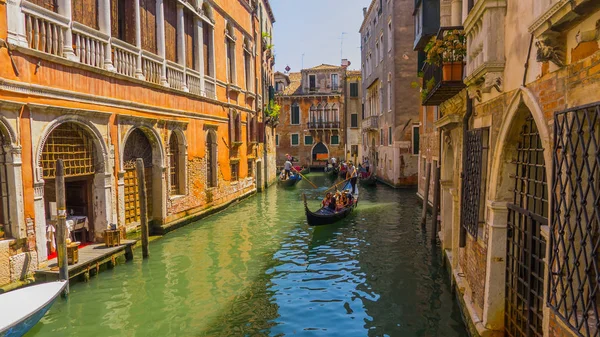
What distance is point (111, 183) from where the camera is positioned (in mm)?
7895

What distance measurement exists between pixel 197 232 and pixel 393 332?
6267 millimetres

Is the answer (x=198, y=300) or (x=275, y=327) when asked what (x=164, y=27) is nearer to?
(x=198, y=300)

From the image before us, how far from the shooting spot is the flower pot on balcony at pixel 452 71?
5.45 meters

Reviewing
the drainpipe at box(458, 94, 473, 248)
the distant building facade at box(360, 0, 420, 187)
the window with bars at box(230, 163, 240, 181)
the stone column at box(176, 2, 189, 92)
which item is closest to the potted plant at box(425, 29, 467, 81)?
the drainpipe at box(458, 94, 473, 248)

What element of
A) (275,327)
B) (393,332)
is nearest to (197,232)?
(275,327)

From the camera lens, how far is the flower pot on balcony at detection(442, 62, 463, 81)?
5449mm

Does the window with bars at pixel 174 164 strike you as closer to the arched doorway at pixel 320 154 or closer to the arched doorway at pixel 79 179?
the arched doorway at pixel 79 179

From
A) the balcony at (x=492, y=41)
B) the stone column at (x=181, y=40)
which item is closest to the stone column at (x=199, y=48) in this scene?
the stone column at (x=181, y=40)

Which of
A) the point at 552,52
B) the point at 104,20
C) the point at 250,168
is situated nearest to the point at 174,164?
the point at 104,20

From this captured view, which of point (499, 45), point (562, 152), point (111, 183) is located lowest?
point (111, 183)

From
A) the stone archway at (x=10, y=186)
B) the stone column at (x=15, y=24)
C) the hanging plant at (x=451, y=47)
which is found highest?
the stone column at (x=15, y=24)

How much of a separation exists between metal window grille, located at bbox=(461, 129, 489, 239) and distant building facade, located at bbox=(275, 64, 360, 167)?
2822 cm

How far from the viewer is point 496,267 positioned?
401 centimetres

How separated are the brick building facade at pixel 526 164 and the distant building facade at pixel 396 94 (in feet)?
41.7
